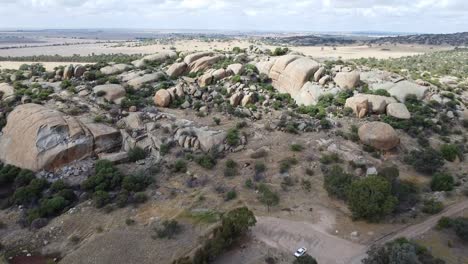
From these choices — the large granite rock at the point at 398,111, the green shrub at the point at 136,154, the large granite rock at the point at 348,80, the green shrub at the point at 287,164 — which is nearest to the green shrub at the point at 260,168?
the green shrub at the point at 287,164

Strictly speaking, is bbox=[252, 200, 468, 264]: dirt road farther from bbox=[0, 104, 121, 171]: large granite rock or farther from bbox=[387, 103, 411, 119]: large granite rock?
bbox=[0, 104, 121, 171]: large granite rock

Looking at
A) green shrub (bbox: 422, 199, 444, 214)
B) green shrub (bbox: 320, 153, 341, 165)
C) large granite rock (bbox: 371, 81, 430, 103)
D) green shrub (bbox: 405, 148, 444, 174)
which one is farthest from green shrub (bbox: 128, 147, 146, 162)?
large granite rock (bbox: 371, 81, 430, 103)

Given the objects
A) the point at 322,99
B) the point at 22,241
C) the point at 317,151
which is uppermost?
the point at 322,99

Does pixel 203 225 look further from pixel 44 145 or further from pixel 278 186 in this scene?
pixel 44 145

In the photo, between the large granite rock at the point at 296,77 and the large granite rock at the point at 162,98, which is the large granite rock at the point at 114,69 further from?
the large granite rock at the point at 296,77

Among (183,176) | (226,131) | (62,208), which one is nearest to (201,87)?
(226,131)

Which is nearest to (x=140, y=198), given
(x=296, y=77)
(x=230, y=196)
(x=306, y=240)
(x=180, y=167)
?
(x=180, y=167)
